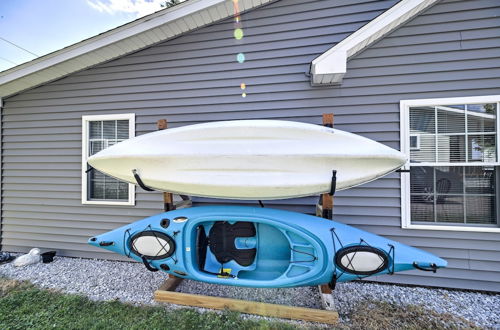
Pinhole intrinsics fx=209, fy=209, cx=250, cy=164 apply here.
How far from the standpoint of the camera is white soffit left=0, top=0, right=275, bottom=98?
2707mm

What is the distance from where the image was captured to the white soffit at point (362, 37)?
2285 mm

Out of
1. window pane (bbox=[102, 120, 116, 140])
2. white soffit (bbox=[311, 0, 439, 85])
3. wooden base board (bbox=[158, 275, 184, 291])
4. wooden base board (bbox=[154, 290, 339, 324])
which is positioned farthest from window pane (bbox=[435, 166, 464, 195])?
window pane (bbox=[102, 120, 116, 140])

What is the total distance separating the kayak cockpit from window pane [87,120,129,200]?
1.74 meters

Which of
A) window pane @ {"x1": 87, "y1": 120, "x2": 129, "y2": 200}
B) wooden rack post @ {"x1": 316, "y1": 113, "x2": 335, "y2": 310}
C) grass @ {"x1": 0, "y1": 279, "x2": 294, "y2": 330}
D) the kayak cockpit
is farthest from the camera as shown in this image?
window pane @ {"x1": 87, "y1": 120, "x2": 129, "y2": 200}

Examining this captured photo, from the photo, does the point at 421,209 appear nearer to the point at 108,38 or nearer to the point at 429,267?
the point at 429,267

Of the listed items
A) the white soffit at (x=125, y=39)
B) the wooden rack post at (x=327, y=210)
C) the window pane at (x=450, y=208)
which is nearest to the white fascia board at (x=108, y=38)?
the white soffit at (x=125, y=39)

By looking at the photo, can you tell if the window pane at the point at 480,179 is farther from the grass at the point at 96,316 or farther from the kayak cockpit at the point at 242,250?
the grass at the point at 96,316

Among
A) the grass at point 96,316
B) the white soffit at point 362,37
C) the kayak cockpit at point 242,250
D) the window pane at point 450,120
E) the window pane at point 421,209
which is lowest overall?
the grass at point 96,316

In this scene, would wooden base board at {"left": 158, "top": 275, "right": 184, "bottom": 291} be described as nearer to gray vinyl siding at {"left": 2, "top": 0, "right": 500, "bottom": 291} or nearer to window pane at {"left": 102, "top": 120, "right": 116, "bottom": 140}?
gray vinyl siding at {"left": 2, "top": 0, "right": 500, "bottom": 291}

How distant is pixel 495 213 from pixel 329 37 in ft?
9.36

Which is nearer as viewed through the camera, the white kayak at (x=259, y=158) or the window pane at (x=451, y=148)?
the white kayak at (x=259, y=158)

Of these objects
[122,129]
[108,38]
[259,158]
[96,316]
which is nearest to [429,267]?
[259,158]

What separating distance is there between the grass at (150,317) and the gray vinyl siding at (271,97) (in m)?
0.60

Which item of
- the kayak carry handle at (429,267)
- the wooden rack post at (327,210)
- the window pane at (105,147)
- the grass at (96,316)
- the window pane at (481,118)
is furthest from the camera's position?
the window pane at (105,147)
